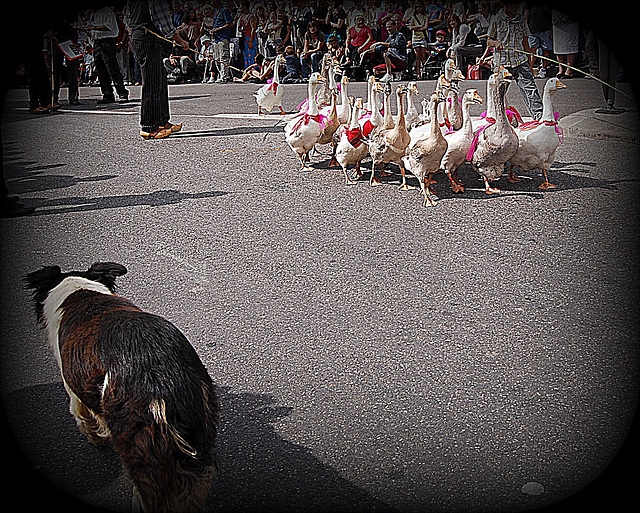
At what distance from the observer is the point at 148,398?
189 centimetres

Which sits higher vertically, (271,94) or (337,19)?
(337,19)

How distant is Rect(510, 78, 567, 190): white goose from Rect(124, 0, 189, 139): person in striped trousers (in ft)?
14.0

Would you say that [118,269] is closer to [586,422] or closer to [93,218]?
[586,422]

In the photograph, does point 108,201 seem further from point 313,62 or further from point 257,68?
point 257,68

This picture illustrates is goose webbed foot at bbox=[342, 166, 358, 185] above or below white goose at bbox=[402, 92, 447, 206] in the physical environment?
below

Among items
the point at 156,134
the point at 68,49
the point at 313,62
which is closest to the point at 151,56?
the point at 156,134

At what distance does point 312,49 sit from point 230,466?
396 inches

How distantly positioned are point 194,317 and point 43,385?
940mm

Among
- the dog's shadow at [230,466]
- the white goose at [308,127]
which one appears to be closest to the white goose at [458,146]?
the white goose at [308,127]

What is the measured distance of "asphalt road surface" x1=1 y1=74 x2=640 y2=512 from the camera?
2447mm

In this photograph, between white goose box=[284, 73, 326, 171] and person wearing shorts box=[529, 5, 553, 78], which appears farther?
white goose box=[284, 73, 326, 171]

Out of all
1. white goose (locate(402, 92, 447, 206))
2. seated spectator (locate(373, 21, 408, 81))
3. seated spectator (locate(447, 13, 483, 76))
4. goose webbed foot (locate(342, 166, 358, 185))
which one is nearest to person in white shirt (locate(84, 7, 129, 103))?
seated spectator (locate(373, 21, 408, 81))

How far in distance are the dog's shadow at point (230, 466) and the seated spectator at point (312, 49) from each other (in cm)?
766

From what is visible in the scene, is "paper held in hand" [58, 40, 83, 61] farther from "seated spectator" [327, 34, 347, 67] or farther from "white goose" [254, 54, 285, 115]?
"seated spectator" [327, 34, 347, 67]
